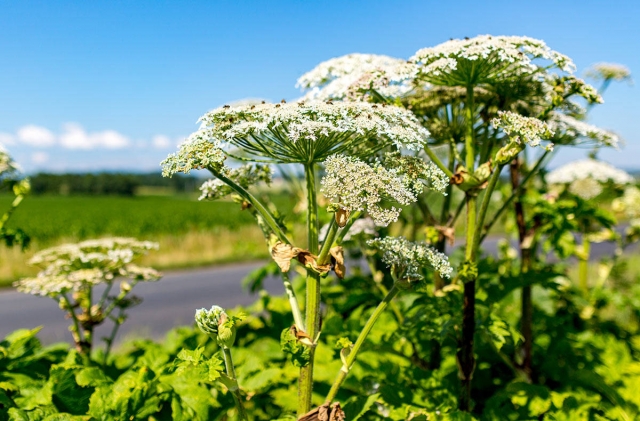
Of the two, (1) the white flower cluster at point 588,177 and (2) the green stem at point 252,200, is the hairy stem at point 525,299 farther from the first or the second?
(2) the green stem at point 252,200

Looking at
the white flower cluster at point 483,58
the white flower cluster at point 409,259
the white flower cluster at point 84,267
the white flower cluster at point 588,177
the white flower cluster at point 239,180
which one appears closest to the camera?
the white flower cluster at point 409,259

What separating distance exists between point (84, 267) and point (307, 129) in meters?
2.43

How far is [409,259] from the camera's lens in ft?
6.68

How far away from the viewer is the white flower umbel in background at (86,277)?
10.4 feet

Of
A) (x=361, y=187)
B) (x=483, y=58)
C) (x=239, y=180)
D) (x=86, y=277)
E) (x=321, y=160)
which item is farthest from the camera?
(x=86, y=277)

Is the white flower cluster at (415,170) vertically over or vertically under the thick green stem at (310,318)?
over

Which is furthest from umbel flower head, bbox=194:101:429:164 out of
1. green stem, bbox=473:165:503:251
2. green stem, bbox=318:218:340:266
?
green stem, bbox=473:165:503:251

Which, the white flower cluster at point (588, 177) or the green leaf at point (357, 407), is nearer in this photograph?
the green leaf at point (357, 407)

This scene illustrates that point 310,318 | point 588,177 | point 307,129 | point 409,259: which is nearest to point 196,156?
point 307,129

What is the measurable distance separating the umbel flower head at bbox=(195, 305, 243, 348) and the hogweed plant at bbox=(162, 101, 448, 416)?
220 mm

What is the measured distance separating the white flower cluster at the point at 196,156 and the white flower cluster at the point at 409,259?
686mm

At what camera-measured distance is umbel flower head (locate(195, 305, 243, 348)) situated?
1.80m

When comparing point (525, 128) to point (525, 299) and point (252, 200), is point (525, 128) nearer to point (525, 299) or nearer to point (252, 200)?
point (252, 200)

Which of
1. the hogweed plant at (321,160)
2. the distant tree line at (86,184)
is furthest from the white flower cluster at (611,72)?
the distant tree line at (86,184)
